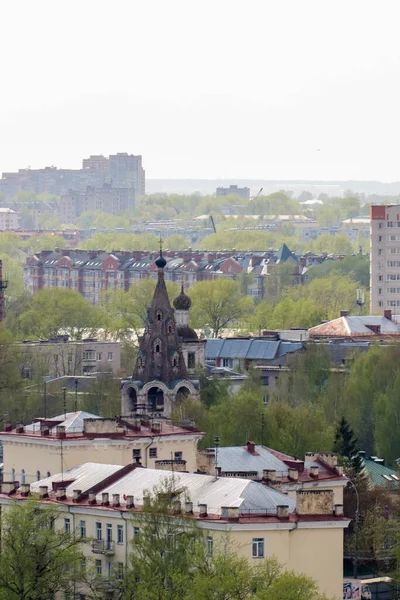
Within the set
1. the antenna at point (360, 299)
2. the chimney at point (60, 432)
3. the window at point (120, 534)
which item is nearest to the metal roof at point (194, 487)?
the window at point (120, 534)

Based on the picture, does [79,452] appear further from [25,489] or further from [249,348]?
[249,348]

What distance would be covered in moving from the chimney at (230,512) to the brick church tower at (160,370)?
31.6 m

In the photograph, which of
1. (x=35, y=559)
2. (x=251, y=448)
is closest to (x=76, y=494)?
(x=35, y=559)

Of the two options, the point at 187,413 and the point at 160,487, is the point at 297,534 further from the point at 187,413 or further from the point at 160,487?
the point at 187,413

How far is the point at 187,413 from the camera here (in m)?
93.0

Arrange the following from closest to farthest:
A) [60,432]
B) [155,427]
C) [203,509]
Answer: [203,509]
[60,432]
[155,427]

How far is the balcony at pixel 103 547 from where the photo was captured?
223ft

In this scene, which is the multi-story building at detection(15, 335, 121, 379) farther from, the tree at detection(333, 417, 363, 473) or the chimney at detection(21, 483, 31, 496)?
the chimney at detection(21, 483, 31, 496)

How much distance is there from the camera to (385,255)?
19675cm

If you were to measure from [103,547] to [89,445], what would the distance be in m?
8.64

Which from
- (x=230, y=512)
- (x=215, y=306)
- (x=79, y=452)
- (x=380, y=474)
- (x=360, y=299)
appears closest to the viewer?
(x=230, y=512)

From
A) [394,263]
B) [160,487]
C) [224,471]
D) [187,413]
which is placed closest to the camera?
[160,487]

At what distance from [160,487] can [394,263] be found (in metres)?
129

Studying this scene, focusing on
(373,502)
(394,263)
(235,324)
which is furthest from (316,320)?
(373,502)
